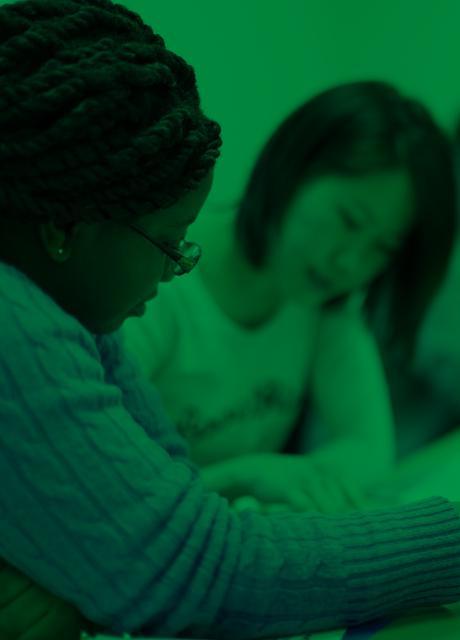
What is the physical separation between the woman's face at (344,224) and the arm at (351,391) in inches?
6.9

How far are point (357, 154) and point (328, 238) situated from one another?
0.39ft

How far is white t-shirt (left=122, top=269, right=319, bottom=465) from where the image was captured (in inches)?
39.2

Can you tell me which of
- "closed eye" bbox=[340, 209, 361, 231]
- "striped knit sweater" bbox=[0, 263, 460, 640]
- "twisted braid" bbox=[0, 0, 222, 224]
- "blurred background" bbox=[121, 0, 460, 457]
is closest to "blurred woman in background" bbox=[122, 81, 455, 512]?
"closed eye" bbox=[340, 209, 361, 231]

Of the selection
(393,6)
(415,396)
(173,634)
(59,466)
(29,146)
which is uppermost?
(393,6)

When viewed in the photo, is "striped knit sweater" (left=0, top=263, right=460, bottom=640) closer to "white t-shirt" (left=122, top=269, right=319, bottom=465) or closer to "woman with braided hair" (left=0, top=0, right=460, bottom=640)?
"woman with braided hair" (left=0, top=0, right=460, bottom=640)

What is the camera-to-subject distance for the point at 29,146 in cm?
43

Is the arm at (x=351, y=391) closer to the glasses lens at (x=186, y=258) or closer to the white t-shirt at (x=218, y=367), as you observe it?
the white t-shirt at (x=218, y=367)

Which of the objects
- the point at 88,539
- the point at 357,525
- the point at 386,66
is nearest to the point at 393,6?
the point at 386,66

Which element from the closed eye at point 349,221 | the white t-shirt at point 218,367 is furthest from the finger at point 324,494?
the closed eye at point 349,221

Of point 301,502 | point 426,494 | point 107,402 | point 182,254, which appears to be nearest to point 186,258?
point 182,254

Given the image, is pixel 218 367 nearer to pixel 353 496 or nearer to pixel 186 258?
pixel 353 496

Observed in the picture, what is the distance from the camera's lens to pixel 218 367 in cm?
105

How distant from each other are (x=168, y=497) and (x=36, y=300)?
0.14 metres

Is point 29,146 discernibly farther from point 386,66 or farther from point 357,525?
point 386,66
